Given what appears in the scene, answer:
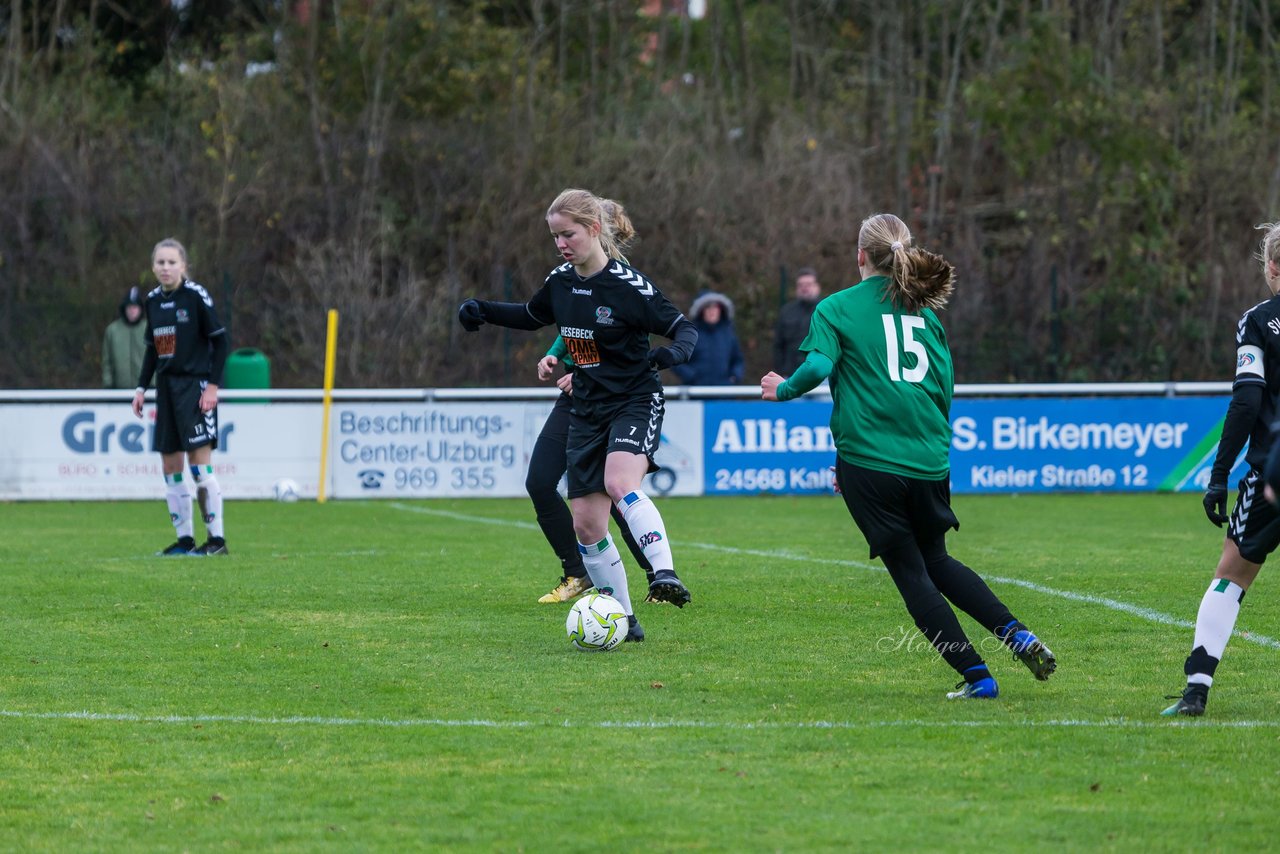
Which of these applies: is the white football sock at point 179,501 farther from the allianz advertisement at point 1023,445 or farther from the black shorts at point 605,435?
the allianz advertisement at point 1023,445

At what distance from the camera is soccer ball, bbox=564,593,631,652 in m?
7.18

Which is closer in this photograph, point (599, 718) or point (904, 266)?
point (599, 718)

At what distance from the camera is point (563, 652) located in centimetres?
722

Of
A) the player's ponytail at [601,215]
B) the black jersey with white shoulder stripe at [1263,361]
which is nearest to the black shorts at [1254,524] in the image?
the black jersey with white shoulder stripe at [1263,361]

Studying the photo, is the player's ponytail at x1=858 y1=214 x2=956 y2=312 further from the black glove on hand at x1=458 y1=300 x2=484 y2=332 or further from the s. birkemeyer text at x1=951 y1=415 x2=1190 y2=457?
the s. birkemeyer text at x1=951 y1=415 x2=1190 y2=457

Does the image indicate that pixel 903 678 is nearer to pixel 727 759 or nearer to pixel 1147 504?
pixel 727 759

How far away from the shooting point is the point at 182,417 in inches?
442

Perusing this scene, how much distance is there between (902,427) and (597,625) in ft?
5.79

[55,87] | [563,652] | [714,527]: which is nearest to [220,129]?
[55,87]

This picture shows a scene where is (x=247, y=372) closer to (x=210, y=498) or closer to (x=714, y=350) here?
(x=714, y=350)

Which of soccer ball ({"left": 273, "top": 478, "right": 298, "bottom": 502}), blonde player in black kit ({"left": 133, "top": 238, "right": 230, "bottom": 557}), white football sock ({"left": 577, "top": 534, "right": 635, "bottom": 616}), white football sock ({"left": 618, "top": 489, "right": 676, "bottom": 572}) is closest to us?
white football sock ({"left": 618, "top": 489, "right": 676, "bottom": 572})

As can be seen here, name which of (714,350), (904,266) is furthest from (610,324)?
(714,350)

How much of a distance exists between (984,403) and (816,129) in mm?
12284

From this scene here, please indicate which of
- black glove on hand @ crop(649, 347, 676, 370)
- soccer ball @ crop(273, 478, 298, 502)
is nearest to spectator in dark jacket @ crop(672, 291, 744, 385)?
soccer ball @ crop(273, 478, 298, 502)
